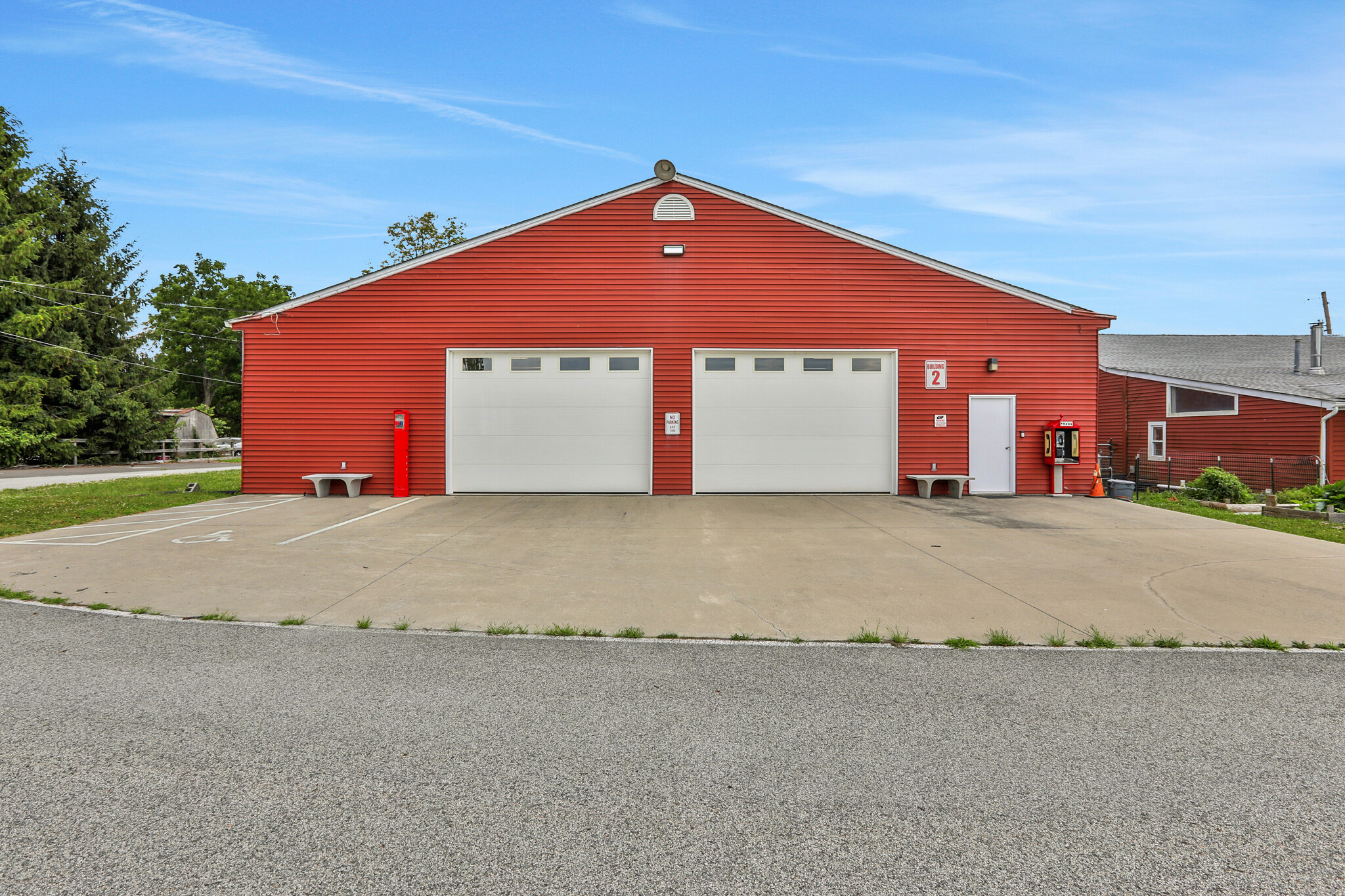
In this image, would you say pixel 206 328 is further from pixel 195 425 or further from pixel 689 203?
pixel 689 203

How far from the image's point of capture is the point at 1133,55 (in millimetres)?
12016

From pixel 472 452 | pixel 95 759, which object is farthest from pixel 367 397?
pixel 95 759

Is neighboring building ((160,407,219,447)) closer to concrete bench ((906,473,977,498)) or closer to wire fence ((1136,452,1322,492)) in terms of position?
concrete bench ((906,473,977,498))

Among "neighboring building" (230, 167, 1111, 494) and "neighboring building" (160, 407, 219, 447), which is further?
"neighboring building" (160, 407, 219, 447)

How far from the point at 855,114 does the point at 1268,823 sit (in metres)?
16.3

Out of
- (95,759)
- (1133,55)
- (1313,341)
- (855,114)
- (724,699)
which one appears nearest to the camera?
(95,759)

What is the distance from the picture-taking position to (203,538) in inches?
333

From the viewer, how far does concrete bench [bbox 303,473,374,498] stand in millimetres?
13023

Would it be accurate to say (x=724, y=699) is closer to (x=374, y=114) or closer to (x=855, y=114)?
(x=855, y=114)

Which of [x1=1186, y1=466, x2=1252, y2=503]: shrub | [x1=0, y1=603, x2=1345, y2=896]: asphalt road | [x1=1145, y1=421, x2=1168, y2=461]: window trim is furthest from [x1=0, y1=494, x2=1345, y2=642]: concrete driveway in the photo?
[x1=1145, y1=421, x2=1168, y2=461]: window trim

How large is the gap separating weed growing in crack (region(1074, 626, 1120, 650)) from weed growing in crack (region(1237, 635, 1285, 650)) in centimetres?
81

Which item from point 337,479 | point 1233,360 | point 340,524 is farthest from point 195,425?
point 1233,360

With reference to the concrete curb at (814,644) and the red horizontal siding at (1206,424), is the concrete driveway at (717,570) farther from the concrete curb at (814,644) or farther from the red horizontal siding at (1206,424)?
the red horizontal siding at (1206,424)

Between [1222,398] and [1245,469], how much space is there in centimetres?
217
